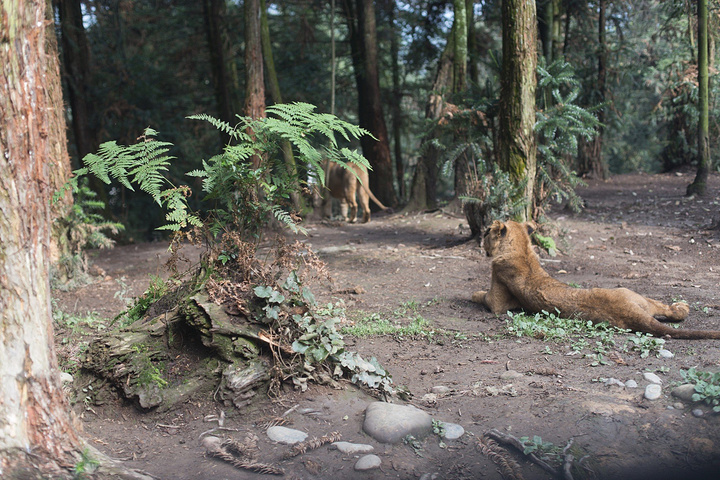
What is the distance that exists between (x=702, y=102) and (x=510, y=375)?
1087 centimetres

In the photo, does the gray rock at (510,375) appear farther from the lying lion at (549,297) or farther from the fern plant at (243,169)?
the fern plant at (243,169)

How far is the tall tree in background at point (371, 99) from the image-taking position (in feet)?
53.8

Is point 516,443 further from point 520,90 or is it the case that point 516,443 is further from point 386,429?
point 520,90

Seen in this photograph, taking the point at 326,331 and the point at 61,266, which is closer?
the point at 326,331

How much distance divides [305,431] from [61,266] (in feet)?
20.7

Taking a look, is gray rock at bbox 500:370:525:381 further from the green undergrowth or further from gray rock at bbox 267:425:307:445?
gray rock at bbox 267:425:307:445

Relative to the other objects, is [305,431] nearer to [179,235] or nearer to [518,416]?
[518,416]

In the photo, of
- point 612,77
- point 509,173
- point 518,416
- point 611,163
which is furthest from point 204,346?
point 611,163

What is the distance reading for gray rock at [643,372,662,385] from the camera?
13.4 ft

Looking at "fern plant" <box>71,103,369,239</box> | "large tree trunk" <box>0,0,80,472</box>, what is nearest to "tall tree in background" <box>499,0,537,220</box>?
"fern plant" <box>71,103,369,239</box>

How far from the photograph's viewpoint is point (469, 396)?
14.0 ft

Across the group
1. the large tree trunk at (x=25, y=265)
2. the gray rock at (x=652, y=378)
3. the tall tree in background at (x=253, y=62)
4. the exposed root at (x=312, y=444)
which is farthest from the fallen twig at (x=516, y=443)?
the tall tree in background at (x=253, y=62)

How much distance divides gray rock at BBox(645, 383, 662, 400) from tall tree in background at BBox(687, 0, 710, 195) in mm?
10818

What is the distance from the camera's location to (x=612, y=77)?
58.1 ft
